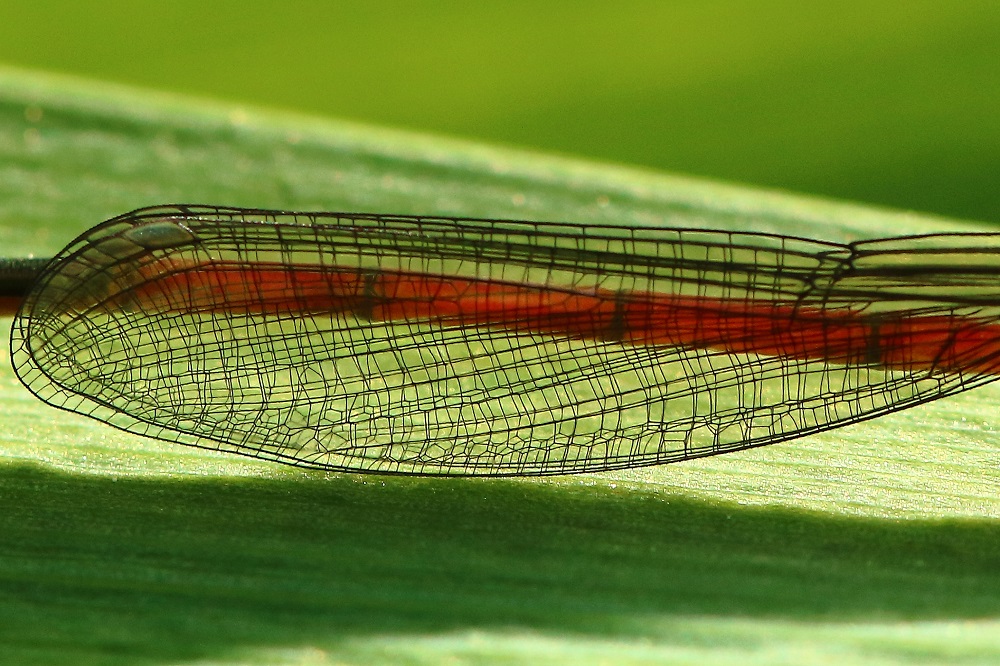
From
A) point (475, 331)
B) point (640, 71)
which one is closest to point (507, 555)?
point (475, 331)

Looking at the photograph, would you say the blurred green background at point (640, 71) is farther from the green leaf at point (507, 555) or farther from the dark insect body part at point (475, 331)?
the dark insect body part at point (475, 331)

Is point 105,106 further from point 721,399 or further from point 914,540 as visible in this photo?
point 914,540

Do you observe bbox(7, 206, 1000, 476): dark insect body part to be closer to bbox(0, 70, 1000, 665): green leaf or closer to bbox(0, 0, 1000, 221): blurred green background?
bbox(0, 70, 1000, 665): green leaf

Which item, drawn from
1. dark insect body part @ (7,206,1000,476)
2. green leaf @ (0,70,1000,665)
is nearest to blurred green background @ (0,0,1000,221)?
green leaf @ (0,70,1000,665)

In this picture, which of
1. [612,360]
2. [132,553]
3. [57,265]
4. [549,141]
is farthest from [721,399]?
[549,141]

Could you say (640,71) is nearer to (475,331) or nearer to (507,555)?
(475,331)

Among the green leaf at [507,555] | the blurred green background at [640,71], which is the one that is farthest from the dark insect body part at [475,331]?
the blurred green background at [640,71]
